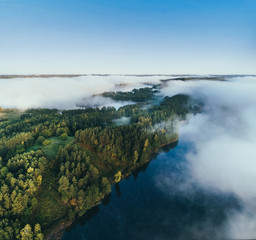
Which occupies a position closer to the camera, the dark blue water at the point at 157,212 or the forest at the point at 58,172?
the forest at the point at 58,172

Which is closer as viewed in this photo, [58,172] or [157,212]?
[157,212]

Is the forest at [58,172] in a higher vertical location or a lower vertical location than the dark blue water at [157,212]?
higher

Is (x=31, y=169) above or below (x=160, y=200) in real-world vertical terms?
above

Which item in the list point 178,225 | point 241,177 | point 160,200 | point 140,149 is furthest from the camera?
point 140,149

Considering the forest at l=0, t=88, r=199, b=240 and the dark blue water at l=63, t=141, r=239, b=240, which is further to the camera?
the dark blue water at l=63, t=141, r=239, b=240

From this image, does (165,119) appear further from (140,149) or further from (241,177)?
(241,177)

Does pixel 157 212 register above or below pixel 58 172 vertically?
below

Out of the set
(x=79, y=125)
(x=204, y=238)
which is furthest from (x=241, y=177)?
(x=79, y=125)

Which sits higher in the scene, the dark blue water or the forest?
the forest
